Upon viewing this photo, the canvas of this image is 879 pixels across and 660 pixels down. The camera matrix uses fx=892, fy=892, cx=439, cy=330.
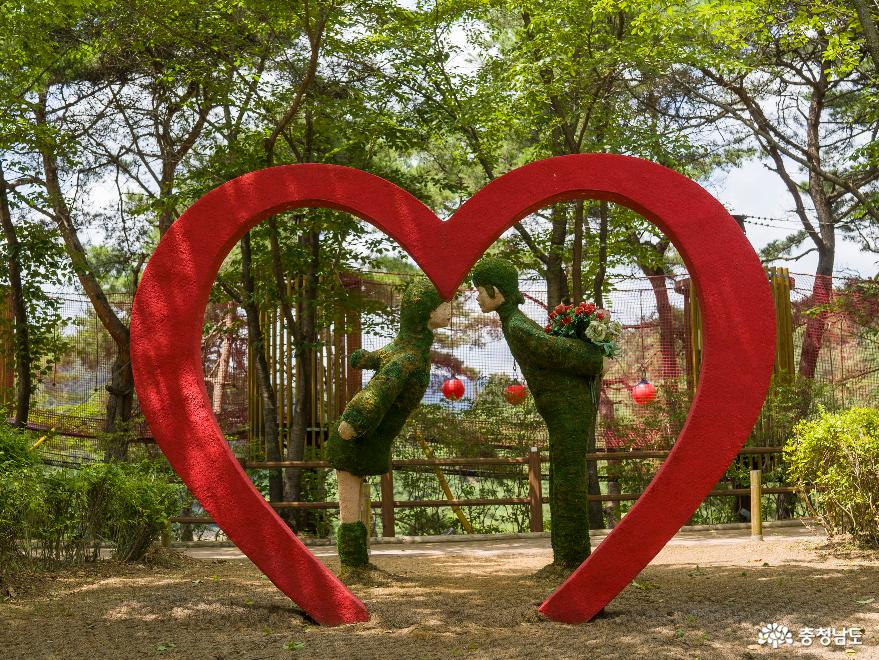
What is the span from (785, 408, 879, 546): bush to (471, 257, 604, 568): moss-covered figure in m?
2.79

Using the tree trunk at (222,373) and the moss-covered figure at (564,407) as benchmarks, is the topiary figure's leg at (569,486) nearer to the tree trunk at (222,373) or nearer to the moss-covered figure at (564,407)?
the moss-covered figure at (564,407)

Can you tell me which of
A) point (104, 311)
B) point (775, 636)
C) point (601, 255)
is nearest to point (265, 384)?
point (104, 311)

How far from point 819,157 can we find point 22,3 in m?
12.8

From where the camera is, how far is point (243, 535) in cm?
546

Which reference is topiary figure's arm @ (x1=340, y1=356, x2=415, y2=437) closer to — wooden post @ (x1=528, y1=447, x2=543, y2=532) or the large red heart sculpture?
the large red heart sculpture

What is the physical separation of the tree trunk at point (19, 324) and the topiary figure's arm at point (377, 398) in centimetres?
757

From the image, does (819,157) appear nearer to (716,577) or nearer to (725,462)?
(716,577)

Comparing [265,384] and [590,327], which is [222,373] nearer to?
[265,384]

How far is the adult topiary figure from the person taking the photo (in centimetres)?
658

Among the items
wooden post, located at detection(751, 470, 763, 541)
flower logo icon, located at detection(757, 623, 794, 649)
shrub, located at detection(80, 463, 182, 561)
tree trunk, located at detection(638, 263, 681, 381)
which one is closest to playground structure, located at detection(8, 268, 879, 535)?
tree trunk, located at detection(638, 263, 681, 381)

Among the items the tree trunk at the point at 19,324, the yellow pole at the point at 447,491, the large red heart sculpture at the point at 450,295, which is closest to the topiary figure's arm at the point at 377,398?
the large red heart sculpture at the point at 450,295

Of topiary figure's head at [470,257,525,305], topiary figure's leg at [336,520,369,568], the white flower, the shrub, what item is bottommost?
topiary figure's leg at [336,520,369,568]

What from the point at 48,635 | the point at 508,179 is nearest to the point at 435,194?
the point at 508,179

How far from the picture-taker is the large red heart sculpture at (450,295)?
17.5 feet
